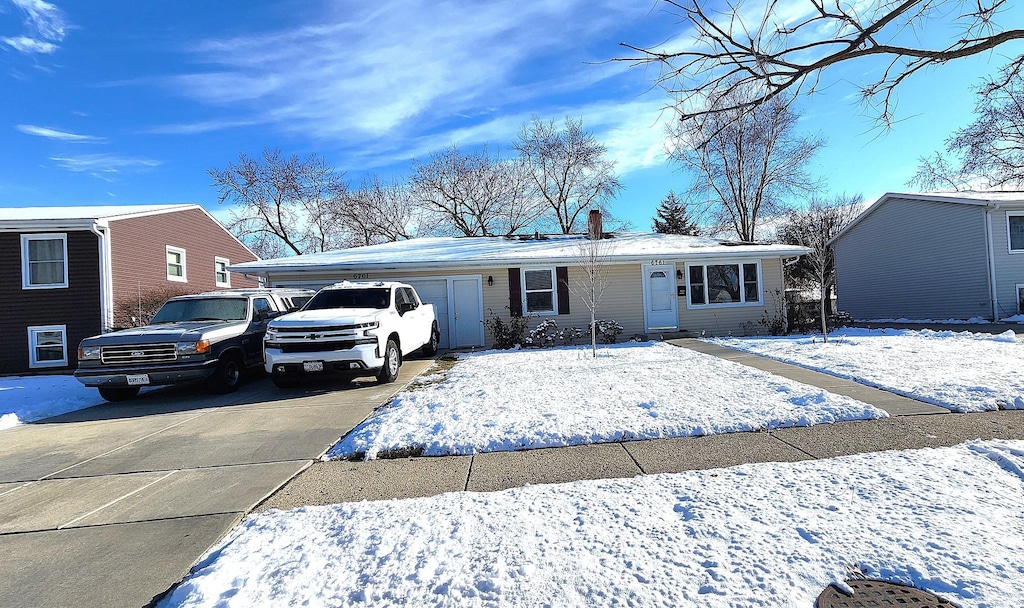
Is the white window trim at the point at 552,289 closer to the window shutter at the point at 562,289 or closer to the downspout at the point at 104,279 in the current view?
the window shutter at the point at 562,289

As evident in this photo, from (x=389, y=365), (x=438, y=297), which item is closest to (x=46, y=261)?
(x=438, y=297)

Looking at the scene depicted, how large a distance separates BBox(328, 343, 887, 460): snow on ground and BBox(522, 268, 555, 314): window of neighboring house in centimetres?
584

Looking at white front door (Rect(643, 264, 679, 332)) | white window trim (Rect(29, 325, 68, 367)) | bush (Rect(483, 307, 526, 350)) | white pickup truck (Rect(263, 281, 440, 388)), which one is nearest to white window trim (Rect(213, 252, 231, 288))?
white window trim (Rect(29, 325, 68, 367))

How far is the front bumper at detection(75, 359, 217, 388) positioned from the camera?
7426 millimetres

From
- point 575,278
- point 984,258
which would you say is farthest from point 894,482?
point 984,258

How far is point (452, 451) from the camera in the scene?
4.72 meters

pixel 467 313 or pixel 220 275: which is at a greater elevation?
pixel 220 275

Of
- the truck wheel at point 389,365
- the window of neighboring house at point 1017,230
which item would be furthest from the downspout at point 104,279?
the window of neighboring house at point 1017,230

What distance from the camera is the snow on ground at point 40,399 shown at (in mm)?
Result: 7149

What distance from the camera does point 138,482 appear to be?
168 inches

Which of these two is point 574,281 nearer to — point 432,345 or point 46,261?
point 432,345

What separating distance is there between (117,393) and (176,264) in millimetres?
10938

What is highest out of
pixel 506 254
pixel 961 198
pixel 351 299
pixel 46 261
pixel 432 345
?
pixel 961 198

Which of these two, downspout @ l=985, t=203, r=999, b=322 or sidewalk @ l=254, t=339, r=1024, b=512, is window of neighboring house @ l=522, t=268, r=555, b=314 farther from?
downspout @ l=985, t=203, r=999, b=322
